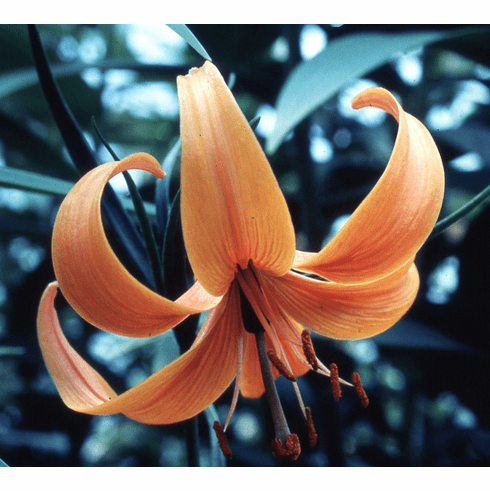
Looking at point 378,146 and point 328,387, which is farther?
point 378,146

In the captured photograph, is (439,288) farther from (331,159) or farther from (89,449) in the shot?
(89,449)

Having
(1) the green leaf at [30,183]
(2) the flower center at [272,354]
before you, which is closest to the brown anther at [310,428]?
(2) the flower center at [272,354]

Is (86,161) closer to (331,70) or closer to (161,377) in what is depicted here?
(161,377)

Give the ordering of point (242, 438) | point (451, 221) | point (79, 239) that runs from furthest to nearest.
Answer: point (242, 438)
point (451, 221)
point (79, 239)

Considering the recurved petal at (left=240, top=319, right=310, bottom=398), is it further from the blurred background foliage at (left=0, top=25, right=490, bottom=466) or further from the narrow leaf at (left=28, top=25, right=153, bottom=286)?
the blurred background foliage at (left=0, top=25, right=490, bottom=466)

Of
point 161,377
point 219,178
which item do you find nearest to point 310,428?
point 161,377

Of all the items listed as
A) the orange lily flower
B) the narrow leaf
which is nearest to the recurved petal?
the orange lily flower
